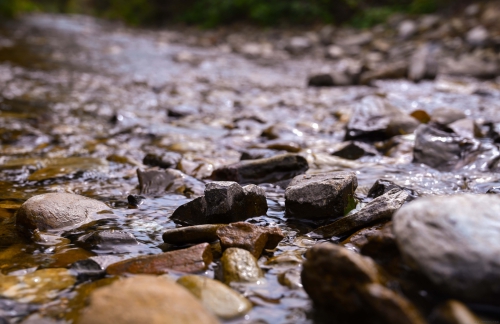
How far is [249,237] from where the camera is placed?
1.67 m

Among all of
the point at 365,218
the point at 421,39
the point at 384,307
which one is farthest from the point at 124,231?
the point at 421,39

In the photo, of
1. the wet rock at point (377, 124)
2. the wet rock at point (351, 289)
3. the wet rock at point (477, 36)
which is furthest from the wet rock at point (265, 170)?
the wet rock at point (477, 36)

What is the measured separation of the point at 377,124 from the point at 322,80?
3.15m

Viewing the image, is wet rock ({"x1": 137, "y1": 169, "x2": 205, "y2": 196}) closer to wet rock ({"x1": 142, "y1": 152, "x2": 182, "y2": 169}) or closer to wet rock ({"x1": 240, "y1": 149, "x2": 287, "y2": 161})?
wet rock ({"x1": 142, "y1": 152, "x2": 182, "y2": 169})

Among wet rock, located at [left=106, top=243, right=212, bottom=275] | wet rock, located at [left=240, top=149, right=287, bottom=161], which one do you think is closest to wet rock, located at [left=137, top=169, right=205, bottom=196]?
wet rock, located at [left=240, top=149, right=287, bottom=161]

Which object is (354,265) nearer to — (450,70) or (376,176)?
(376,176)

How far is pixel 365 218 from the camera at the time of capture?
1.75 metres

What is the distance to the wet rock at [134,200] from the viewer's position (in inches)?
86.7

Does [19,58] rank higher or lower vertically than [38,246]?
higher

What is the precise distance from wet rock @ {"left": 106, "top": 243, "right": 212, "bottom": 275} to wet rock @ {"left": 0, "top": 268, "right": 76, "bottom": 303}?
148 millimetres

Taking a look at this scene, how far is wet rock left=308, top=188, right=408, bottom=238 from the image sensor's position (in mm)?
1737

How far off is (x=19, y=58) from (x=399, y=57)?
688 centimetres

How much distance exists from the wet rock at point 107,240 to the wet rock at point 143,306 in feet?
1.89

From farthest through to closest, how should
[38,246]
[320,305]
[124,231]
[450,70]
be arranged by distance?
[450,70] → [124,231] → [38,246] → [320,305]
